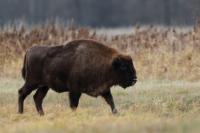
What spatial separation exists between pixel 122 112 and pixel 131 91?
175 inches

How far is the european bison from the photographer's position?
52.6ft

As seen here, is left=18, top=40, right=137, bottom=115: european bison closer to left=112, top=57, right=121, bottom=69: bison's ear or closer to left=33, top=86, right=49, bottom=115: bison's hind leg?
left=112, top=57, right=121, bottom=69: bison's ear

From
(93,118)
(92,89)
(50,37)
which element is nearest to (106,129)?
(93,118)

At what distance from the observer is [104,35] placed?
92.4 feet

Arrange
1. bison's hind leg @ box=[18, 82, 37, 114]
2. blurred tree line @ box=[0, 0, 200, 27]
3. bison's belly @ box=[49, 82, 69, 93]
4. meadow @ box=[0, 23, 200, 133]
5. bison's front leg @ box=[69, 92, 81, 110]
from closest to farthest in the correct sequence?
meadow @ box=[0, 23, 200, 133] < bison's front leg @ box=[69, 92, 81, 110] < bison's belly @ box=[49, 82, 69, 93] < bison's hind leg @ box=[18, 82, 37, 114] < blurred tree line @ box=[0, 0, 200, 27]

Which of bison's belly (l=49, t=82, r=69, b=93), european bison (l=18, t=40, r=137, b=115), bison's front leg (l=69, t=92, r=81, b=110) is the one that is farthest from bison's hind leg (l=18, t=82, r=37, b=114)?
bison's front leg (l=69, t=92, r=81, b=110)

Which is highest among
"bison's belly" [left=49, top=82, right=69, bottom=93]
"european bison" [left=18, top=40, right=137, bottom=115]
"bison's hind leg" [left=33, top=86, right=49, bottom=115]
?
"european bison" [left=18, top=40, right=137, bottom=115]

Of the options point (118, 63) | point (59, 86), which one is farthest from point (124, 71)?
point (59, 86)

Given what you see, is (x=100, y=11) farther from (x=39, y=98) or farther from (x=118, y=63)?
(x=118, y=63)

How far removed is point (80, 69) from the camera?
16.1 metres

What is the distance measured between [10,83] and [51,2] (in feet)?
84.5

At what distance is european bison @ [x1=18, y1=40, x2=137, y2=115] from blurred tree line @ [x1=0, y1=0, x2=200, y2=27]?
2581cm

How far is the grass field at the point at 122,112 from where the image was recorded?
1287cm

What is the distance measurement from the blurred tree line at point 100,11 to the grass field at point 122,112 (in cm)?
2099
